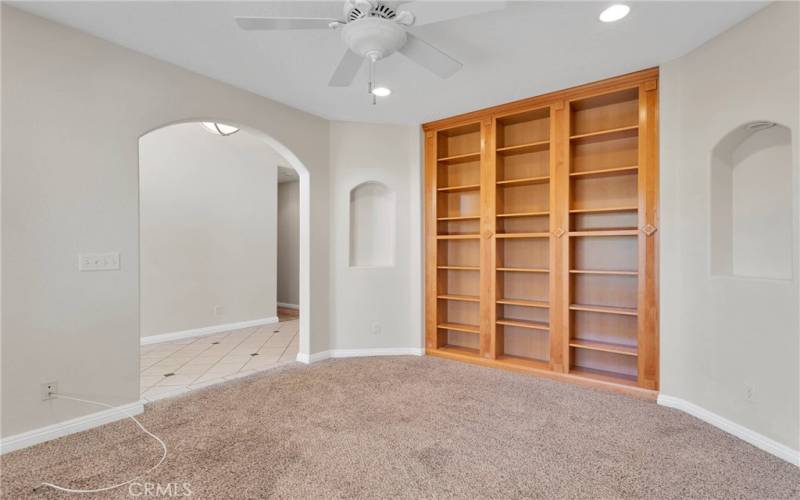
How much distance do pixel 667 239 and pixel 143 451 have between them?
12.9ft

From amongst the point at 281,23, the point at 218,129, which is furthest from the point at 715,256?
the point at 218,129

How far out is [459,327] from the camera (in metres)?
4.21

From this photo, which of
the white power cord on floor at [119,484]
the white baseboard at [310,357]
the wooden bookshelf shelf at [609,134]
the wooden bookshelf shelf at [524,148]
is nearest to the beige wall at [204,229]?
the white baseboard at [310,357]

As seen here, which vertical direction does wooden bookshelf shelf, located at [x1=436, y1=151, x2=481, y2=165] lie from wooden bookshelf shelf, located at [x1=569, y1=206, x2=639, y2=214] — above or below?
above

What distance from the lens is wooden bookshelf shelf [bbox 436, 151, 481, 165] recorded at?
13.4 feet

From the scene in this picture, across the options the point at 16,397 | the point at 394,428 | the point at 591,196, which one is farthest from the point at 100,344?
the point at 591,196

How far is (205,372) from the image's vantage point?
3744mm

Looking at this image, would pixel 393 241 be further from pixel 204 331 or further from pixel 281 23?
pixel 204 331

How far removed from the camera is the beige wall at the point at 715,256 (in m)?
2.17

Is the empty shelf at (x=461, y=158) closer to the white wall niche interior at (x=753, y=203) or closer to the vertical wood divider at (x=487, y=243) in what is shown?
the vertical wood divider at (x=487, y=243)

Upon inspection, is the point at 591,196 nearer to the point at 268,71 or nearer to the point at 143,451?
the point at 268,71

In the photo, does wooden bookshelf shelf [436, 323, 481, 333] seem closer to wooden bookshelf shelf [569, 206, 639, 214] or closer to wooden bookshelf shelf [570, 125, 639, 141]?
wooden bookshelf shelf [569, 206, 639, 214]

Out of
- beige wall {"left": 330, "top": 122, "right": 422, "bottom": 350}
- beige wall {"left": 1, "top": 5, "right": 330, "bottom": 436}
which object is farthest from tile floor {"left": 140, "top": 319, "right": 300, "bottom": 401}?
beige wall {"left": 330, "top": 122, "right": 422, "bottom": 350}

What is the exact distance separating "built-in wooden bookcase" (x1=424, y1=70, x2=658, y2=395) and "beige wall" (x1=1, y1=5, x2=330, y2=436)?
9.24 feet
